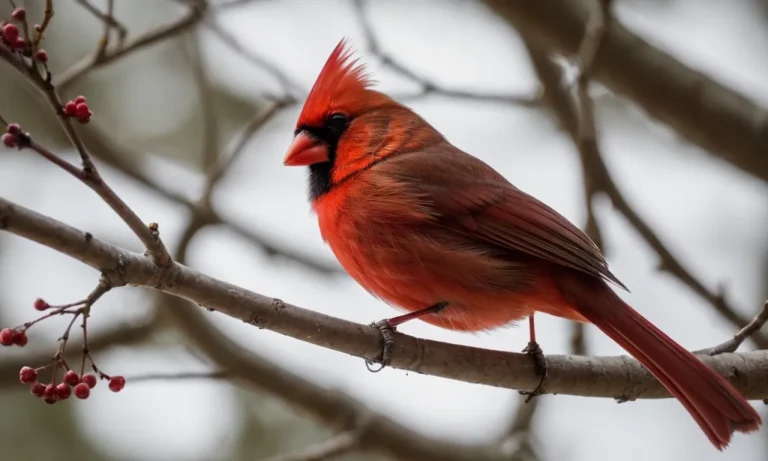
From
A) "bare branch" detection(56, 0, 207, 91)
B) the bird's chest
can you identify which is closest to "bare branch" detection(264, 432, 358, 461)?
the bird's chest

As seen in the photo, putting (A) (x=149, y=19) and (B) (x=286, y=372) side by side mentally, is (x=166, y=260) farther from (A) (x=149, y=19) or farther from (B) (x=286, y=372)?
(A) (x=149, y=19)

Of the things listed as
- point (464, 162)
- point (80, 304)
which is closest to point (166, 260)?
point (80, 304)

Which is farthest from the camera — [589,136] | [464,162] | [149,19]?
[149,19]

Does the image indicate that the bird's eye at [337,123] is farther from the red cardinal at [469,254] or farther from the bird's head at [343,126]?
the red cardinal at [469,254]

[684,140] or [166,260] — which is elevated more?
[684,140]

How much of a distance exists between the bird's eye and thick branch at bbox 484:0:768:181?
2.42 feet

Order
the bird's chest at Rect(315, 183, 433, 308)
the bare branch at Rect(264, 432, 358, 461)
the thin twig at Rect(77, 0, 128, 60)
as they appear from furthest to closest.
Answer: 1. the bare branch at Rect(264, 432, 358, 461)
2. the thin twig at Rect(77, 0, 128, 60)
3. the bird's chest at Rect(315, 183, 433, 308)

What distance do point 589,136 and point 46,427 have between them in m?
2.83

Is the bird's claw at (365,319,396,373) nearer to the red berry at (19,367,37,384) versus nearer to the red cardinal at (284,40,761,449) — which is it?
the red cardinal at (284,40,761,449)

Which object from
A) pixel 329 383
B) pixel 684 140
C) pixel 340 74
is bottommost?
pixel 329 383

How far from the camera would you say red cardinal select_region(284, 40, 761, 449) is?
2311mm

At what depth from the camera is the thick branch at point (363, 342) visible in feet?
4.89

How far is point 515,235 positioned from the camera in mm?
2471

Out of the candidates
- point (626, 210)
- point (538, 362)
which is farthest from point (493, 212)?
point (626, 210)
